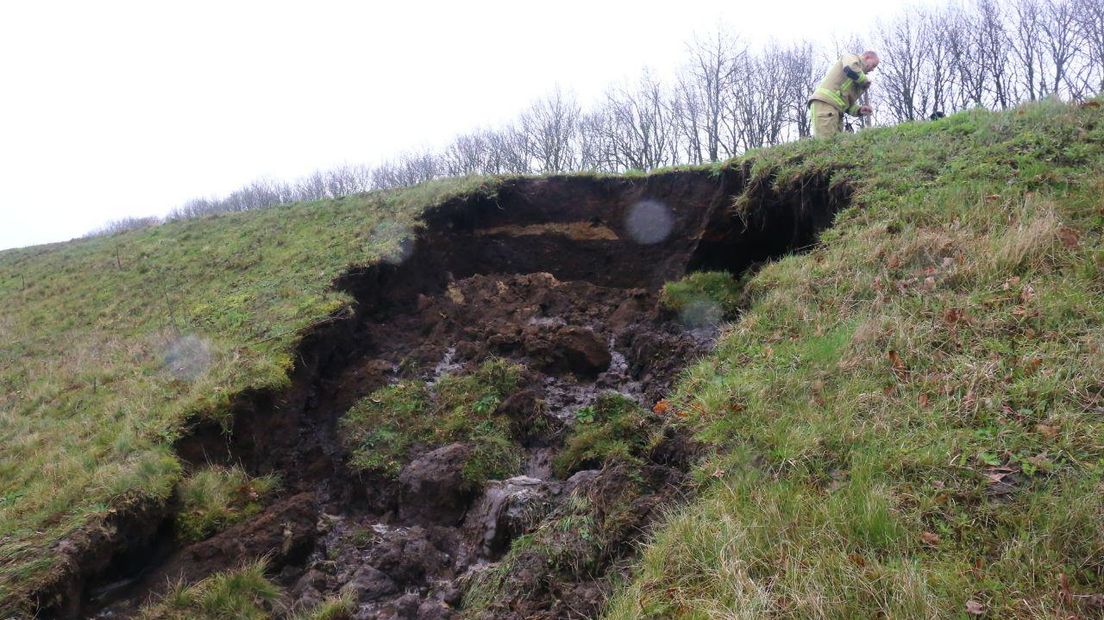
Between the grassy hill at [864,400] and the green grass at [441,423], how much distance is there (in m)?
1.22

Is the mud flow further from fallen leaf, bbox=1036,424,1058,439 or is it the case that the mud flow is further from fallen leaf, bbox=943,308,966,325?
fallen leaf, bbox=943,308,966,325

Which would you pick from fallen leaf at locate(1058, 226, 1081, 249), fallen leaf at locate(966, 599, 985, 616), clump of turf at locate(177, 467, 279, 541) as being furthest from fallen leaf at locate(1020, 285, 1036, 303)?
clump of turf at locate(177, 467, 279, 541)

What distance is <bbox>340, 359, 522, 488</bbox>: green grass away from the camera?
19.4 ft

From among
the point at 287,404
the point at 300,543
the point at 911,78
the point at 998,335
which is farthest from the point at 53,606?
the point at 911,78

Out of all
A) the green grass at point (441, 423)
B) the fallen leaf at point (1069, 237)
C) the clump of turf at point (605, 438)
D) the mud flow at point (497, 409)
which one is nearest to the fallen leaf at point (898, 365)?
the mud flow at point (497, 409)

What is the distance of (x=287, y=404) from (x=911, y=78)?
3466 cm

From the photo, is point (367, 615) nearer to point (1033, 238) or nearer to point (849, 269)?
point (849, 269)

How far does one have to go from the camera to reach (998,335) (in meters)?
4.52

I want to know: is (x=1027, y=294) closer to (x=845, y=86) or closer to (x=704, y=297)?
(x=704, y=297)

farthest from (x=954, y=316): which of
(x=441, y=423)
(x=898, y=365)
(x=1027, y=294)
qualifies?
(x=441, y=423)

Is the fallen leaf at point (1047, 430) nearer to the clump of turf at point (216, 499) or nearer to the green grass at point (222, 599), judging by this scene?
the green grass at point (222, 599)

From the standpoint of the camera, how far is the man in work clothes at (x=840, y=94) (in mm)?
9773

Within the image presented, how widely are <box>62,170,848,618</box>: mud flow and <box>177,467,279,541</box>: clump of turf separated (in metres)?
0.15

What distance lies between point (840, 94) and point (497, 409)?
7.70m
